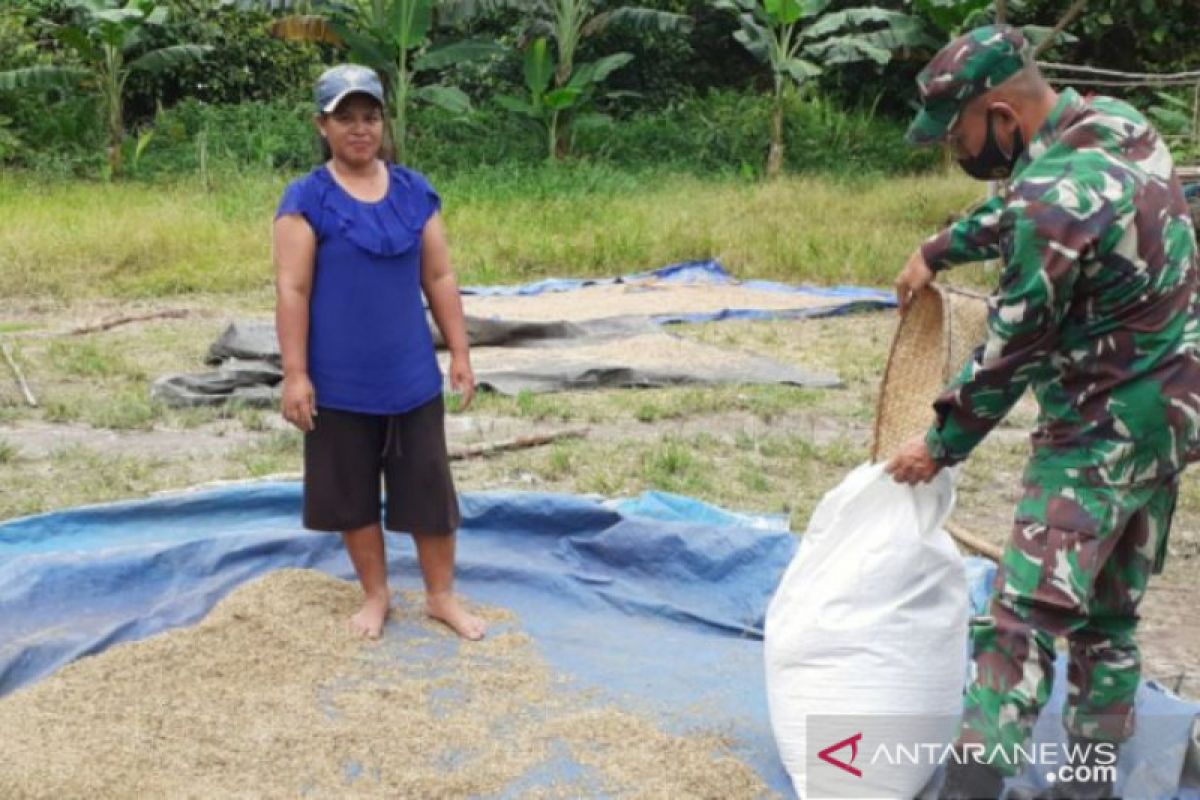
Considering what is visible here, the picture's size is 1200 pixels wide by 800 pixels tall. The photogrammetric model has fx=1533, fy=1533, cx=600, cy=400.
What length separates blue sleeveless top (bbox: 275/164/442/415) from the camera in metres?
3.67

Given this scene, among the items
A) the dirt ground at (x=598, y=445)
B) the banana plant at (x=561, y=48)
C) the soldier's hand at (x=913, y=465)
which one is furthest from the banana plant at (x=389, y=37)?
the soldier's hand at (x=913, y=465)

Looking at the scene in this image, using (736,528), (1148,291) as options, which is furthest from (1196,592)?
(1148,291)

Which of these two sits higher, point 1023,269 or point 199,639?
point 1023,269

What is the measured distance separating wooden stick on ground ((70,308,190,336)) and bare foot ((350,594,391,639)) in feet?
16.9

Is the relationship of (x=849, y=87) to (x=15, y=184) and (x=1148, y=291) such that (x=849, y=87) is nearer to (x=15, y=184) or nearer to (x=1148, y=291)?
(x=15, y=184)

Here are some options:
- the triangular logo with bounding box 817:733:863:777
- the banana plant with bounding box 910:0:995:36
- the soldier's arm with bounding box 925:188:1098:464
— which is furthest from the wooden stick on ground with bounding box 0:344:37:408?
the banana plant with bounding box 910:0:995:36

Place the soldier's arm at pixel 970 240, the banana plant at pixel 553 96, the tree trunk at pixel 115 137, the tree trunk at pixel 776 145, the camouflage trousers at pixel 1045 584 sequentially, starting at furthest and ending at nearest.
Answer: the tree trunk at pixel 776 145, the banana plant at pixel 553 96, the tree trunk at pixel 115 137, the soldier's arm at pixel 970 240, the camouflage trousers at pixel 1045 584

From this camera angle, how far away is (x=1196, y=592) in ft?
14.5

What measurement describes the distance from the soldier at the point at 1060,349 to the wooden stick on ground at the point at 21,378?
194 inches

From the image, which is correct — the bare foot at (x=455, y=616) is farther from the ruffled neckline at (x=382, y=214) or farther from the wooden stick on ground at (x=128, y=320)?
the wooden stick on ground at (x=128, y=320)

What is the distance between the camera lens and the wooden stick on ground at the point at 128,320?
27.9ft

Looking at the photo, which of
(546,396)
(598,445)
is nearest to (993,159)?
(598,445)

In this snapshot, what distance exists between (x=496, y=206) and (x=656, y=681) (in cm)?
975

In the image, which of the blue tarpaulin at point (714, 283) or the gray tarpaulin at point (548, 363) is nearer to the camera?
the gray tarpaulin at point (548, 363)
